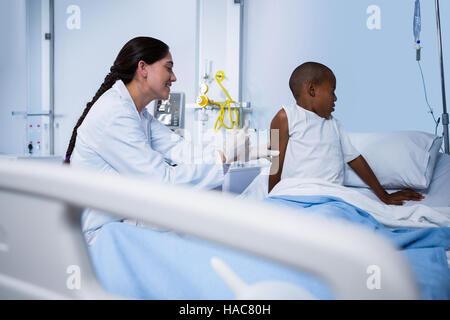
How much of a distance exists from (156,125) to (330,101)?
0.81 metres

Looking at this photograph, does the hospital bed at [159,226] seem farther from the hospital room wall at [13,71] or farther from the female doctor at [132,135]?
the hospital room wall at [13,71]

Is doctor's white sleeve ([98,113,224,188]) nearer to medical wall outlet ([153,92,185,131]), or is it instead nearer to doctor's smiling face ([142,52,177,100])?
Result: doctor's smiling face ([142,52,177,100])

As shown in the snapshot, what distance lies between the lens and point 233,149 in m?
1.54

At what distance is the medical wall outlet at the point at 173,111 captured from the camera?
8.98ft

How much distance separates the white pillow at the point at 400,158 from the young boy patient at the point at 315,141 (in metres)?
0.05

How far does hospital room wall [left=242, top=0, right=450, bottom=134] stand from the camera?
2105 millimetres

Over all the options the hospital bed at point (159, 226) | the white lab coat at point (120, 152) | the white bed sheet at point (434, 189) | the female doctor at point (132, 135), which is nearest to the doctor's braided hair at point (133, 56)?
the female doctor at point (132, 135)

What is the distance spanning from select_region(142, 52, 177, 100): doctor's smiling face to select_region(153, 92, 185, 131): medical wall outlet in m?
1.24

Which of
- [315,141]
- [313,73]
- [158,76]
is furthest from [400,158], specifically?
[158,76]

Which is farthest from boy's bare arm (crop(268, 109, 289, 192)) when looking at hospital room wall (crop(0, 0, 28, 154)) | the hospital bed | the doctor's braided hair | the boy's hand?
hospital room wall (crop(0, 0, 28, 154))

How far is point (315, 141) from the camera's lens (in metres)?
1.70

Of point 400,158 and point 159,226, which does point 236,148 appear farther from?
point 159,226

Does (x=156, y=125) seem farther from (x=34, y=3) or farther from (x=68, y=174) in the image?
(x=34, y=3)

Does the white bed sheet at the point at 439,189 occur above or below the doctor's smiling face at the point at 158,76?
below
